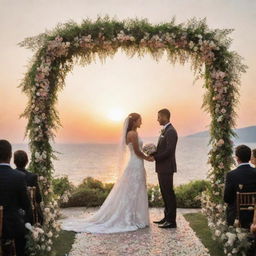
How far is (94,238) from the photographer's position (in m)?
8.67

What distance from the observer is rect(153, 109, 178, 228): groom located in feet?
30.5

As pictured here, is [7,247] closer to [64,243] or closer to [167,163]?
[64,243]

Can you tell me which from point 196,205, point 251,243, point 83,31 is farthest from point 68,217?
point 251,243

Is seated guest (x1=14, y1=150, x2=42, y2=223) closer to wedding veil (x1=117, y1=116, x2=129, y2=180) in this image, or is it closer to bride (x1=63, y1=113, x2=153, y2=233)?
bride (x1=63, y1=113, x2=153, y2=233)

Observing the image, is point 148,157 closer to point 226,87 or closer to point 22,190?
point 226,87

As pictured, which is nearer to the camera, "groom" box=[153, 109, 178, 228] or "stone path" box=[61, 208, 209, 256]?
"stone path" box=[61, 208, 209, 256]

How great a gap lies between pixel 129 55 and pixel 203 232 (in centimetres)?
373

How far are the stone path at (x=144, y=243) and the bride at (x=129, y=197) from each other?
42 centimetres

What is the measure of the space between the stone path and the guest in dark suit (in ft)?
8.60

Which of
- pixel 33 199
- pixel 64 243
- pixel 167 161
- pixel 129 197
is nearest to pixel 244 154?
pixel 33 199

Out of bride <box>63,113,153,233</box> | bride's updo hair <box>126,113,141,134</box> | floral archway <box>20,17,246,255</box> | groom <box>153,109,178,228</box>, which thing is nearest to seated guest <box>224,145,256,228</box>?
floral archway <box>20,17,246,255</box>

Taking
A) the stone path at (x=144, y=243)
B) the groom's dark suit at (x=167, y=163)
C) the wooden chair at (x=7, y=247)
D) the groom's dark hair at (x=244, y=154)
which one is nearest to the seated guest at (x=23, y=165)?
the wooden chair at (x=7, y=247)

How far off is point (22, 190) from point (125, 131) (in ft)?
15.9

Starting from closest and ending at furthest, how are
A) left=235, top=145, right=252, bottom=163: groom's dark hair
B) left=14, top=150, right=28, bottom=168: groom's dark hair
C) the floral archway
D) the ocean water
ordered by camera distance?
left=235, top=145, right=252, bottom=163: groom's dark hair < left=14, top=150, right=28, bottom=168: groom's dark hair < the floral archway < the ocean water
